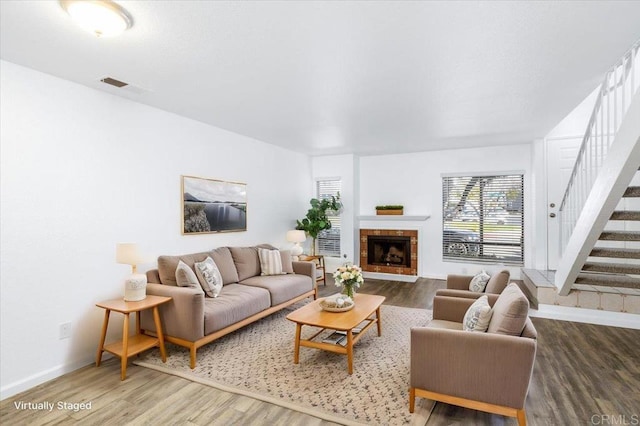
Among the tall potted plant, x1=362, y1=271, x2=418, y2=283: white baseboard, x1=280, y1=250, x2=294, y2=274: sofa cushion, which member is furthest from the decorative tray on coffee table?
x1=362, y1=271, x2=418, y2=283: white baseboard

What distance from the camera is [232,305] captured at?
11.5 ft

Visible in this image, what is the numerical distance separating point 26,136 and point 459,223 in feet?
21.3

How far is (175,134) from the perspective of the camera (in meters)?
4.10

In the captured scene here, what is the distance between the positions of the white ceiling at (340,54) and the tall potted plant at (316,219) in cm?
273

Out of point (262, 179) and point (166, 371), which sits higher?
point (262, 179)

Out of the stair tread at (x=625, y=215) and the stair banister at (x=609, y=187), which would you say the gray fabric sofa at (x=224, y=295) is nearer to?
the stair banister at (x=609, y=187)

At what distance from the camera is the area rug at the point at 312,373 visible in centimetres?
239

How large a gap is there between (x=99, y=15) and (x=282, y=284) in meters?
3.32

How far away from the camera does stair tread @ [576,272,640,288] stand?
3401mm

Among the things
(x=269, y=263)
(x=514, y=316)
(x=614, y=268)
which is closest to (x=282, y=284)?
(x=269, y=263)

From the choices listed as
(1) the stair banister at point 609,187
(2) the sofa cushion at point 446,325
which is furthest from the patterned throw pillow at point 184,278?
(1) the stair banister at point 609,187

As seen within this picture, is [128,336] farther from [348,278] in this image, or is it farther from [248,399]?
[348,278]

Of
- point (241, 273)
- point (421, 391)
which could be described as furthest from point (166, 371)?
point (421, 391)

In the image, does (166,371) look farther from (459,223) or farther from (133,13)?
(459,223)
